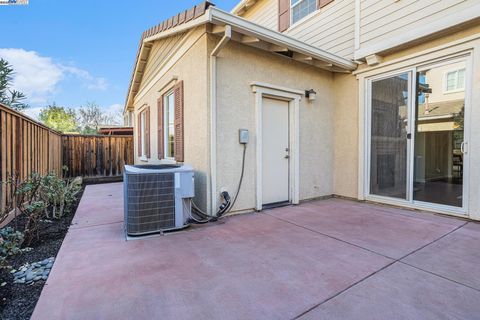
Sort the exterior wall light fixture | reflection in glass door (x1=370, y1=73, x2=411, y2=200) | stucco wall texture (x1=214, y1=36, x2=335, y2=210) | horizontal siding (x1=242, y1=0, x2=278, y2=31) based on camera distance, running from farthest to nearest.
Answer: horizontal siding (x1=242, y1=0, x2=278, y2=31) < the exterior wall light fixture < reflection in glass door (x1=370, y1=73, x2=411, y2=200) < stucco wall texture (x1=214, y1=36, x2=335, y2=210)

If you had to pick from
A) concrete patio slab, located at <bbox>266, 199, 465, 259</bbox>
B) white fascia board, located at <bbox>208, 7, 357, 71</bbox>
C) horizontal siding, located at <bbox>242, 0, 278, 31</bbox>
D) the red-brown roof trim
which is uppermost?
horizontal siding, located at <bbox>242, 0, 278, 31</bbox>

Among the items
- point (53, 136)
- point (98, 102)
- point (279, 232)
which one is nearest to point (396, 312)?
point (279, 232)

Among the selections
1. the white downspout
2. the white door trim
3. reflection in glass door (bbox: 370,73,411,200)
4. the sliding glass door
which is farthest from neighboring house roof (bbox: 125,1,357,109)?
the sliding glass door

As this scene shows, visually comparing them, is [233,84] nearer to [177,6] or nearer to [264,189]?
[264,189]

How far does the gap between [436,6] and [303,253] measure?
14.5 feet

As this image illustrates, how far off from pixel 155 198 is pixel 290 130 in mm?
2973

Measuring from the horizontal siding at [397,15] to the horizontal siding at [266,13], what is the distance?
124 inches

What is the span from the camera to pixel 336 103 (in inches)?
223

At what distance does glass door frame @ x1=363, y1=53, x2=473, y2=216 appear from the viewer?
149 inches

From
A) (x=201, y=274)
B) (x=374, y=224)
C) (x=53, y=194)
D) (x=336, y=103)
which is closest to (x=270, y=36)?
(x=336, y=103)

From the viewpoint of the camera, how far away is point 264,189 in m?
4.67

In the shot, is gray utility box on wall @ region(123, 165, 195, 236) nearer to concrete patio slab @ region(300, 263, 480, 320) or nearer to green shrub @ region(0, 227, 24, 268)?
green shrub @ region(0, 227, 24, 268)

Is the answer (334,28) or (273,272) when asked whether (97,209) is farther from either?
(334,28)

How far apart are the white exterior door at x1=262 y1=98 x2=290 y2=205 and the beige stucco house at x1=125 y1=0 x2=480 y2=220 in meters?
0.03
